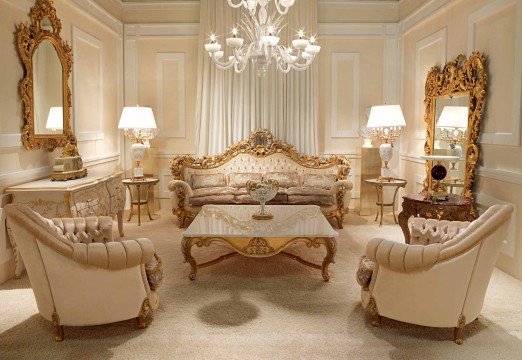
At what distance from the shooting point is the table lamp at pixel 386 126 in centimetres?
589

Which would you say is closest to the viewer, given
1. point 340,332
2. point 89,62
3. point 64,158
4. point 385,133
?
point 340,332

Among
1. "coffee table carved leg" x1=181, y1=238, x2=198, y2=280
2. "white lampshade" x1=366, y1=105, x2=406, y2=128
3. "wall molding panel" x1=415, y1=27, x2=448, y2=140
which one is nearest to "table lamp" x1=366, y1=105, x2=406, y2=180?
"white lampshade" x1=366, y1=105, x2=406, y2=128

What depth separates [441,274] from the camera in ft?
8.65

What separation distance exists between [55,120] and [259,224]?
2342 millimetres

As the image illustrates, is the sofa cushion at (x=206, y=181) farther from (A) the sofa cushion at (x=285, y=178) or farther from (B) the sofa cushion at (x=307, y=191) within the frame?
(B) the sofa cushion at (x=307, y=191)

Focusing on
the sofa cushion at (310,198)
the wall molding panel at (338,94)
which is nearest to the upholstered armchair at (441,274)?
the sofa cushion at (310,198)

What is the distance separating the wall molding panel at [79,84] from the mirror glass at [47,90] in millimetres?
466

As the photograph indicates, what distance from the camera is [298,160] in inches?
255

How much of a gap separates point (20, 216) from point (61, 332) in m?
0.72

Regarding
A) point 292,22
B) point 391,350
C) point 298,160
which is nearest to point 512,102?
point 391,350

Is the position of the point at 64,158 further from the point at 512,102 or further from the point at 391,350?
the point at 512,102

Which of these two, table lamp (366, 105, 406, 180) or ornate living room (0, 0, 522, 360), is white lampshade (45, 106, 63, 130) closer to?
ornate living room (0, 0, 522, 360)

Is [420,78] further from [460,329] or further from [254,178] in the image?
[460,329]

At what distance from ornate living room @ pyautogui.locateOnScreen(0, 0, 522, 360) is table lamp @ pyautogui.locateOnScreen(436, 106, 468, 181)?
23 mm
